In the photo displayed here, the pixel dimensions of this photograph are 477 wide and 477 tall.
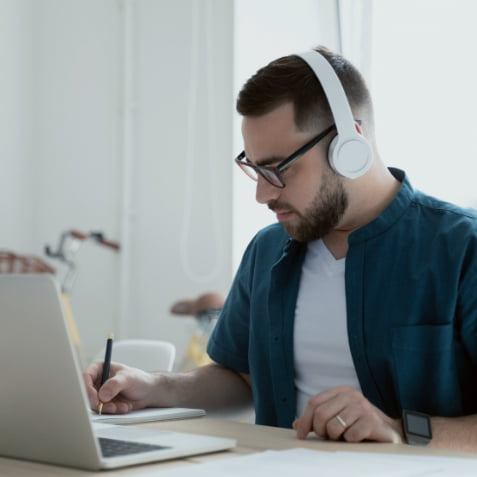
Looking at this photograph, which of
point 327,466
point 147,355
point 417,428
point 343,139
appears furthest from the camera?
point 147,355

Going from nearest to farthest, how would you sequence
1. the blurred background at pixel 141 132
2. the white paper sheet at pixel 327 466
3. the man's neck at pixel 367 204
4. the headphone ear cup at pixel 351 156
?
1. the white paper sheet at pixel 327 466
2. the headphone ear cup at pixel 351 156
3. the man's neck at pixel 367 204
4. the blurred background at pixel 141 132

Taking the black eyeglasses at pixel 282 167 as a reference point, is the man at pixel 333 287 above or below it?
below

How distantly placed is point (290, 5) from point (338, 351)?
253 centimetres

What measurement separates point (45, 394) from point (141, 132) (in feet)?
13.2

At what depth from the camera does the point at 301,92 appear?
153 cm

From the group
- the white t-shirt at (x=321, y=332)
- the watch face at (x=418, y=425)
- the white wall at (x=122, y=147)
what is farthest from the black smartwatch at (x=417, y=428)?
the white wall at (x=122, y=147)

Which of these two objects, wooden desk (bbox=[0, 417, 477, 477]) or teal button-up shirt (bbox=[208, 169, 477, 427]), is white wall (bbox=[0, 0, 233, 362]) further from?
wooden desk (bbox=[0, 417, 477, 477])

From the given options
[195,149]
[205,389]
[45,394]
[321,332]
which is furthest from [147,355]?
[195,149]

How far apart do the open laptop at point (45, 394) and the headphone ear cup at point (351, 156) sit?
63 centimetres

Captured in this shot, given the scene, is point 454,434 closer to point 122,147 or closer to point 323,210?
point 323,210

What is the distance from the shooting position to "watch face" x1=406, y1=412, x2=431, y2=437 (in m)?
1.14

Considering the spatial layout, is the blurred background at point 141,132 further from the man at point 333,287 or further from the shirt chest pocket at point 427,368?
the shirt chest pocket at point 427,368

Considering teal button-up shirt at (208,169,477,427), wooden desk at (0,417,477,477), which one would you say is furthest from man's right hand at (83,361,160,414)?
teal button-up shirt at (208,169,477,427)

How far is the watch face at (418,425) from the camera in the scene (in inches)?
45.0
